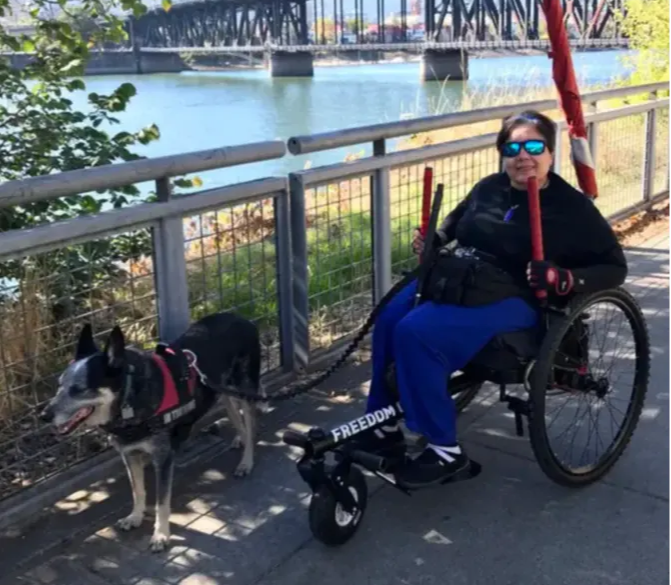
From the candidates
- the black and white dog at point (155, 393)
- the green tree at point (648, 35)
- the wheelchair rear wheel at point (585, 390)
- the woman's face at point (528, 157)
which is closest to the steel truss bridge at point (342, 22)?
the green tree at point (648, 35)

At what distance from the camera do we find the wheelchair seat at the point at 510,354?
3.12 metres

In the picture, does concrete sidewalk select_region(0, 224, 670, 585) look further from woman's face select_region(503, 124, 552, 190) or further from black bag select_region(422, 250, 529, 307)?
woman's face select_region(503, 124, 552, 190)

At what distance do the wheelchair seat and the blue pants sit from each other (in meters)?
0.03

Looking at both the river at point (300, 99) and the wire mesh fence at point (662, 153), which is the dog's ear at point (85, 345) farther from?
the wire mesh fence at point (662, 153)

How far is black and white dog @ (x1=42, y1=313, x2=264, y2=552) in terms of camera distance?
275 cm

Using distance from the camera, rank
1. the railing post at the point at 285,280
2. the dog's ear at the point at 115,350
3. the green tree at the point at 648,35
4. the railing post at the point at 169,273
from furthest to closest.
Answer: the green tree at the point at 648,35 → the railing post at the point at 285,280 → the railing post at the point at 169,273 → the dog's ear at the point at 115,350

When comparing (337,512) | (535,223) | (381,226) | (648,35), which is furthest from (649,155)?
(337,512)

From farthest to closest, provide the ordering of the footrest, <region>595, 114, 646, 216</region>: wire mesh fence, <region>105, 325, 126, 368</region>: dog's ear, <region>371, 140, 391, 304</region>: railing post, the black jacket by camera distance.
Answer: <region>595, 114, 646, 216</region>: wire mesh fence
<region>371, 140, 391, 304</region>: railing post
the black jacket
the footrest
<region>105, 325, 126, 368</region>: dog's ear

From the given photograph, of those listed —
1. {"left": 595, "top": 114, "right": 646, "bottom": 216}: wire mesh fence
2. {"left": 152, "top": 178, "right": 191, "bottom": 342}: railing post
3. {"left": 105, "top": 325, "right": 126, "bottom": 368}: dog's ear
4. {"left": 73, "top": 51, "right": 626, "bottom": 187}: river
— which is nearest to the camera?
{"left": 105, "top": 325, "right": 126, "bottom": 368}: dog's ear

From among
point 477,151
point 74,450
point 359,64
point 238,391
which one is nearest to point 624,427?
point 238,391

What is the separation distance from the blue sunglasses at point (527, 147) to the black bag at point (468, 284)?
1.45 feet

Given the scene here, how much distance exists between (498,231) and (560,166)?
12.3ft

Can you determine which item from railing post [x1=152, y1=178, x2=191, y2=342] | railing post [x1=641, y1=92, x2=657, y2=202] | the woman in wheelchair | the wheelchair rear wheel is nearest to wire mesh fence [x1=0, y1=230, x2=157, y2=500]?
railing post [x1=152, y1=178, x2=191, y2=342]

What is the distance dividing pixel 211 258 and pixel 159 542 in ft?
4.47
